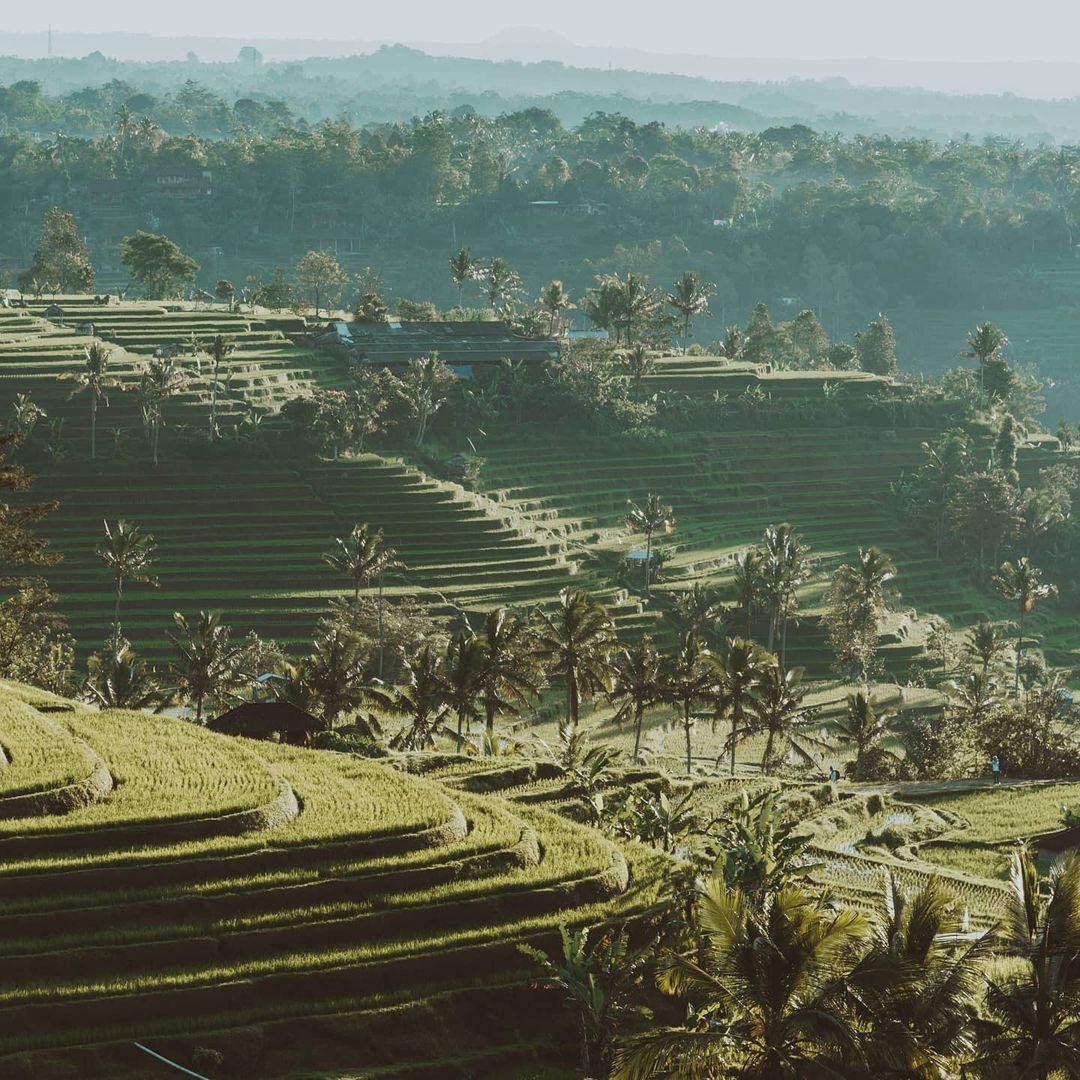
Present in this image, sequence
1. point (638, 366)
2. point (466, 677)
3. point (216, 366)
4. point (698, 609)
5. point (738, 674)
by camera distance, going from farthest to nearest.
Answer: point (638, 366) → point (216, 366) → point (698, 609) → point (738, 674) → point (466, 677)

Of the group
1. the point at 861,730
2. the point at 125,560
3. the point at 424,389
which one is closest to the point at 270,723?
the point at 125,560

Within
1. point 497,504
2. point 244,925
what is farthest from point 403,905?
point 497,504

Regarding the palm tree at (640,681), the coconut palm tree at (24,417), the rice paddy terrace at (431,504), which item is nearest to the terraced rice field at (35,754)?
the palm tree at (640,681)

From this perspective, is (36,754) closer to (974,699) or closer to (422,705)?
(422,705)

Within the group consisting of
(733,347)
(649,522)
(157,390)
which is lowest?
(649,522)

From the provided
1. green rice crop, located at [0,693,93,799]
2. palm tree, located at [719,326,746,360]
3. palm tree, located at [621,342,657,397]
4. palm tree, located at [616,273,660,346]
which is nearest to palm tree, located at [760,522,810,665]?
palm tree, located at [621,342,657,397]

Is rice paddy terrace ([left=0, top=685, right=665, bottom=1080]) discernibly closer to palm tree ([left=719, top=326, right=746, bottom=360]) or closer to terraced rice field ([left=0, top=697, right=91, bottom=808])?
terraced rice field ([left=0, top=697, right=91, bottom=808])
